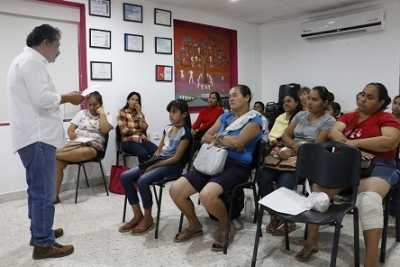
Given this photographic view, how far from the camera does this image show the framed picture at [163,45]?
15.3ft

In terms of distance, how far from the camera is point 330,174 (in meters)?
2.01

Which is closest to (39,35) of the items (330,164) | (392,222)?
(330,164)

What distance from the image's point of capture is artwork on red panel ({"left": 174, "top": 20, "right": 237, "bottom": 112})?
5.09 meters

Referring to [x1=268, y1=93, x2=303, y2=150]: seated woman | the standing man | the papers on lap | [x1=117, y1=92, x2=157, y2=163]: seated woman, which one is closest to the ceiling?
[x1=117, y1=92, x2=157, y2=163]: seated woman

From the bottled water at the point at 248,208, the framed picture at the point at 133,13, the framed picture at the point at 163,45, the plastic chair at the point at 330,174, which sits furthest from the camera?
the framed picture at the point at 163,45

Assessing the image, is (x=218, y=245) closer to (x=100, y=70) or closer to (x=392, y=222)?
(x=392, y=222)

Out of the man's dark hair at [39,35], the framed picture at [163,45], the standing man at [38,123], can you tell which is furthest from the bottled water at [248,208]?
the framed picture at [163,45]

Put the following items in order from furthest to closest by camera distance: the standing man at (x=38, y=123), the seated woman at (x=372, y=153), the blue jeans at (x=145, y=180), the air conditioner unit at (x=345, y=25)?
the air conditioner unit at (x=345, y=25), the blue jeans at (x=145, y=180), the standing man at (x=38, y=123), the seated woman at (x=372, y=153)

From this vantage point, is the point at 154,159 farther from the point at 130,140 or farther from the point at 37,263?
the point at 130,140

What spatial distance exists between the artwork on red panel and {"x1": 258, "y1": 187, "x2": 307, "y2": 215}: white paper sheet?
3275 millimetres

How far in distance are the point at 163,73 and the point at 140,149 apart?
51.1 inches

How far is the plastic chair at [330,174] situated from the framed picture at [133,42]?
300 centimetres

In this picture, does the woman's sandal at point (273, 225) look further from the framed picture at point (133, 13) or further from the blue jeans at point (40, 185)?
the framed picture at point (133, 13)

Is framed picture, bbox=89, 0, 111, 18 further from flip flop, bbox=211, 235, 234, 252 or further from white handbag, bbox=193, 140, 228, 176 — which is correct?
flip flop, bbox=211, 235, 234, 252
